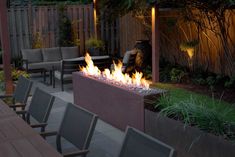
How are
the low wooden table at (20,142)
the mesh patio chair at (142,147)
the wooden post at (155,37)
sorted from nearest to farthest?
the mesh patio chair at (142,147) < the low wooden table at (20,142) < the wooden post at (155,37)

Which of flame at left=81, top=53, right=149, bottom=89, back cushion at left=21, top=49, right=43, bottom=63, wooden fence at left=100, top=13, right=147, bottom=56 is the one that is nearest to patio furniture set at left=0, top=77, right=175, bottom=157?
flame at left=81, top=53, right=149, bottom=89

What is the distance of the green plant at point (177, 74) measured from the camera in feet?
30.0

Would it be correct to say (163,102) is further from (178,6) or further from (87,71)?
(178,6)

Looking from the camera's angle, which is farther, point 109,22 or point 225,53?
point 109,22

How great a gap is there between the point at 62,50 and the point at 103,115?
582 centimetres

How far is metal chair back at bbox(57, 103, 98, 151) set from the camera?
2906 mm

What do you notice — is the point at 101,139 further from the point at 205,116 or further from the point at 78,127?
the point at 78,127

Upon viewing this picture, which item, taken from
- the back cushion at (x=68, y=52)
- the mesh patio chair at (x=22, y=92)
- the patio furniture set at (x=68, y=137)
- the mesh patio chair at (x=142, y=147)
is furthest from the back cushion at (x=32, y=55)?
the mesh patio chair at (x=142, y=147)

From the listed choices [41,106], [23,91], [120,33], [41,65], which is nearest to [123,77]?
[23,91]

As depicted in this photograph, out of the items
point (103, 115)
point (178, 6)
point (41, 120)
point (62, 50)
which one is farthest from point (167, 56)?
point (41, 120)

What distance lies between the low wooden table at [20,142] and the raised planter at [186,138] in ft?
5.34

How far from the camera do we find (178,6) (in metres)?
8.90

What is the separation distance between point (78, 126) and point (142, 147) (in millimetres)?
848

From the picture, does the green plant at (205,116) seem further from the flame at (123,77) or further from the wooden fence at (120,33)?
the wooden fence at (120,33)
